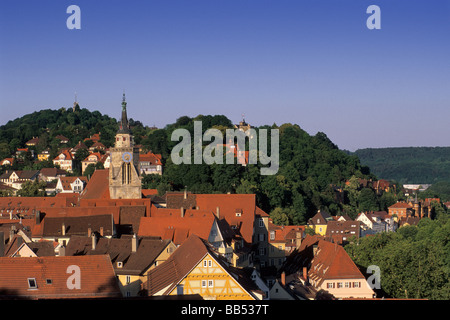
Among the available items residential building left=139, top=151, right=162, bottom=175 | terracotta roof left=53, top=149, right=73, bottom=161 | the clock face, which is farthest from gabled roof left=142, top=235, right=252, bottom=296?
terracotta roof left=53, top=149, right=73, bottom=161

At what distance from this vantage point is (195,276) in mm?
25438

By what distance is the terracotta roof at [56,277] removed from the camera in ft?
77.4

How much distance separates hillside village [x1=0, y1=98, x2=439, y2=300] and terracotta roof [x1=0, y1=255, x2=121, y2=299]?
3 cm

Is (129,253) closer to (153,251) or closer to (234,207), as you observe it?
(153,251)

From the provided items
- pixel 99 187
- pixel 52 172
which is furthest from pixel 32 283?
pixel 52 172

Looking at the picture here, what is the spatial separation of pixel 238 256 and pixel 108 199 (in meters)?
18.5

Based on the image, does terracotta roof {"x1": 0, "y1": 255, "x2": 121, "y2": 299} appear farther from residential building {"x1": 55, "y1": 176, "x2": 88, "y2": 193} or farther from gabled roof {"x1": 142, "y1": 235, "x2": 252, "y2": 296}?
residential building {"x1": 55, "y1": 176, "x2": 88, "y2": 193}

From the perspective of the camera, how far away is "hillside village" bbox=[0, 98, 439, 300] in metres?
24.4

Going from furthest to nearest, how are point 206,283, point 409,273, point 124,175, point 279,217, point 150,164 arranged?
1. point 150,164
2. point 279,217
3. point 124,175
4. point 409,273
5. point 206,283

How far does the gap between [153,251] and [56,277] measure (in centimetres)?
953

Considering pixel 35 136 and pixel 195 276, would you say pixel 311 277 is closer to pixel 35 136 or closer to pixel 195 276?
pixel 195 276

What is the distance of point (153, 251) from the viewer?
3344cm

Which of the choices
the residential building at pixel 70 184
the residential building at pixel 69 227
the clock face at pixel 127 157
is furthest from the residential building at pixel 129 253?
the residential building at pixel 70 184

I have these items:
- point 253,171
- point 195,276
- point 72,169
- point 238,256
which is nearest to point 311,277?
point 238,256
